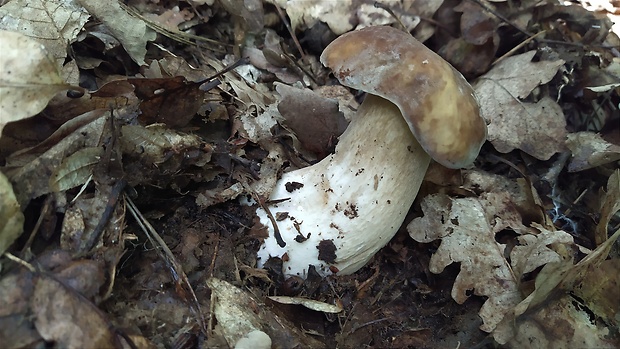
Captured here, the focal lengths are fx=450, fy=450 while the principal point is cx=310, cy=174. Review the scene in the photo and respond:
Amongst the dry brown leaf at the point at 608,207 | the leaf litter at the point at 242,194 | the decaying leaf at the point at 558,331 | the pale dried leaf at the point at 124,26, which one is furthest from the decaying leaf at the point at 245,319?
the dry brown leaf at the point at 608,207

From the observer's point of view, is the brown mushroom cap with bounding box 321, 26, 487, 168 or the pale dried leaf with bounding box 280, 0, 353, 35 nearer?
the brown mushroom cap with bounding box 321, 26, 487, 168

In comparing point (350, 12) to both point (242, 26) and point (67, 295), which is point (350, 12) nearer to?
point (242, 26)

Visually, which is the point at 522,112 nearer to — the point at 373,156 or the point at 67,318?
the point at 373,156

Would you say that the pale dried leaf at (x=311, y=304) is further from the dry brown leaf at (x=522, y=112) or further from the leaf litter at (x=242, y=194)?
the dry brown leaf at (x=522, y=112)

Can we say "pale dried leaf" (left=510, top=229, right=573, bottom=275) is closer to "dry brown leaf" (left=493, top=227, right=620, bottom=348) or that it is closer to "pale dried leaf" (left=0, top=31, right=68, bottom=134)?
"dry brown leaf" (left=493, top=227, right=620, bottom=348)

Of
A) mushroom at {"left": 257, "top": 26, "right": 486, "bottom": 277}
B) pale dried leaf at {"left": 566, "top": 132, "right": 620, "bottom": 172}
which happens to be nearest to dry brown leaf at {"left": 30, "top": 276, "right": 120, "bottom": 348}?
mushroom at {"left": 257, "top": 26, "right": 486, "bottom": 277}

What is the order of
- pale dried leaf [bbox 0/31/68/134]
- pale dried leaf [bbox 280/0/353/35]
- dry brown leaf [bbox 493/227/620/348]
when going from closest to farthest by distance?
pale dried leaf [bbox 0/31/68/134] < dry brown leaf [bbox 493/227/620/348] < pale dried leaf [bbox 280/0/353/35]
